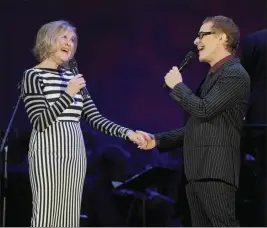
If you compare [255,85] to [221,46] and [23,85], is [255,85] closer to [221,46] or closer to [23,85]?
A: [221,46]

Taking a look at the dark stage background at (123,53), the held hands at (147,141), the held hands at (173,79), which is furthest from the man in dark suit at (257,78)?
the held hands at (173,79)

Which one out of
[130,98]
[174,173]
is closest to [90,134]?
[130,98]

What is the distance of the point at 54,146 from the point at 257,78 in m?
1.53

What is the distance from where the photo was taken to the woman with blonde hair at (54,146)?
248 cm

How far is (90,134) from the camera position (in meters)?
3.81

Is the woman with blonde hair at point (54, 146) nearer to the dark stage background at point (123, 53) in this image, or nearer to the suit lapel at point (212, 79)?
the suit lapel at point (212, 79)

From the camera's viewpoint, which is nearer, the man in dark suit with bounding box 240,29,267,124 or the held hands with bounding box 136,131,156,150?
the held hands with bounding box 136,131,156,150

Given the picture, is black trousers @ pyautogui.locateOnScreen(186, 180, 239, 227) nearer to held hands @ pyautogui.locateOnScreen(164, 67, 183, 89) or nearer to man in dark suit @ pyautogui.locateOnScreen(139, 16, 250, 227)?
man in dark suit @ pyautogui.locateOnScreen(139, 16, 250, 227)

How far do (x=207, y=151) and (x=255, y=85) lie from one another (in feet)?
3.69

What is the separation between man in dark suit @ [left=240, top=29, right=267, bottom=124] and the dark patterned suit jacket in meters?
0.88

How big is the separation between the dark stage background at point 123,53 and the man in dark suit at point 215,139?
114 centimetres

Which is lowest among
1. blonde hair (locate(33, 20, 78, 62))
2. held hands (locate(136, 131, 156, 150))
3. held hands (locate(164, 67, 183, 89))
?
held hands (locate(136, 131, 156, 150))

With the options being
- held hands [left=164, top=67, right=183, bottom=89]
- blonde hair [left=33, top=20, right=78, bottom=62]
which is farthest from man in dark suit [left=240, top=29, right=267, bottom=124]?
blonde hair [left=33, top=20, right=78, bottom=62]

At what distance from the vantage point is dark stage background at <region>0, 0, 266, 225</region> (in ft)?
12.1
